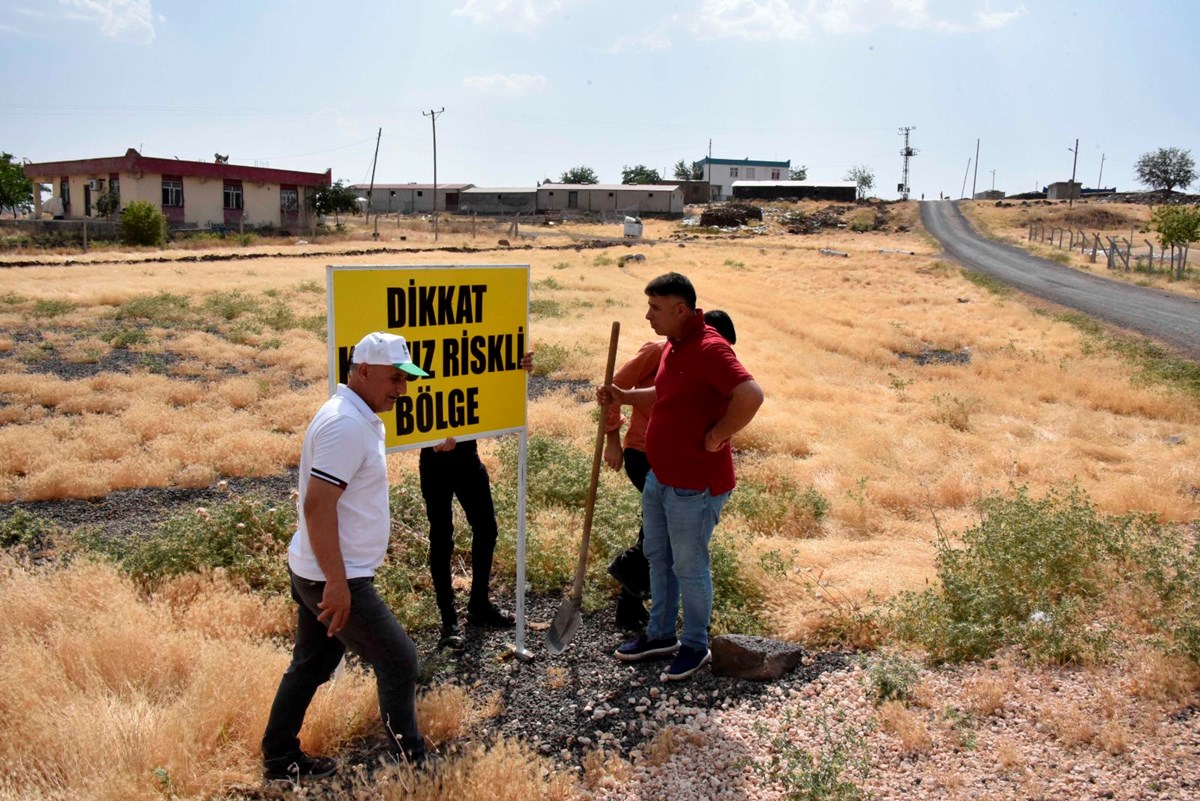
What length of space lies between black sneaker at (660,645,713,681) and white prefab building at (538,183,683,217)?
240 feet

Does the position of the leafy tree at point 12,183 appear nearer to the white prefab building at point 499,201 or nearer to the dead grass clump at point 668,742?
the white prefab building at point 499,201

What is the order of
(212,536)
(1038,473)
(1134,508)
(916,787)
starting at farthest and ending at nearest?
(1038,473)
(1134,508)
(212,536)
(916,787)

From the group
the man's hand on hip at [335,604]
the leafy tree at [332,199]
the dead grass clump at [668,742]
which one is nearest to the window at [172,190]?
the leafy tree at [332,199]

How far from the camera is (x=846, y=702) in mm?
4168

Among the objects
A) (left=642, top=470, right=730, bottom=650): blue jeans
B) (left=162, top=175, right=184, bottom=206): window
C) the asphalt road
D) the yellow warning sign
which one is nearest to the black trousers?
the yellow warning sign

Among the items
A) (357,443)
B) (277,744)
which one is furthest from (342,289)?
(277,744)

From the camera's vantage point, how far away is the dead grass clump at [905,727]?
3730mm

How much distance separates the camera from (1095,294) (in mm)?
27719

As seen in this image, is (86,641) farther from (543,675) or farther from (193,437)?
(193,437)

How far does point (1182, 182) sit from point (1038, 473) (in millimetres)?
117037

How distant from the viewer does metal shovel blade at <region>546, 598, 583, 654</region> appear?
4.69 metres

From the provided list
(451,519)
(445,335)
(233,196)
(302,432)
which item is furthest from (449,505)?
(233,196)

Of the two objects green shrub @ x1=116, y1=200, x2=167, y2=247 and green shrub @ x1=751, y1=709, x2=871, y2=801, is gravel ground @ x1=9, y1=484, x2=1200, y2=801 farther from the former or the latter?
green shrub @ x1=116, y1=200, x2=167, y2=247

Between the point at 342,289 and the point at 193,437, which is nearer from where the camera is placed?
the point at 342,289
